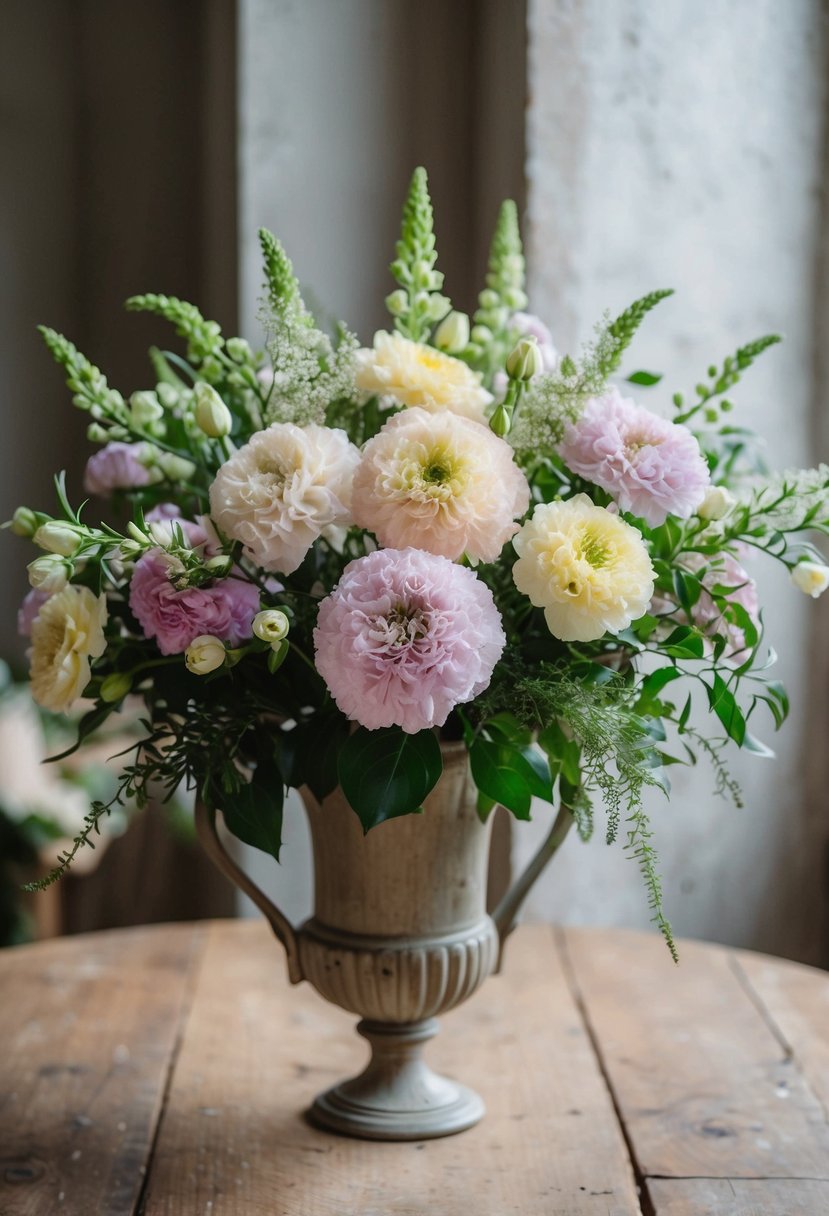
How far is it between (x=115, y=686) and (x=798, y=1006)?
0.80 meters

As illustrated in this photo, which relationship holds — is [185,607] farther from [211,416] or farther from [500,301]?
[500,301]

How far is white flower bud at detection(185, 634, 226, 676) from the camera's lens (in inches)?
32.2

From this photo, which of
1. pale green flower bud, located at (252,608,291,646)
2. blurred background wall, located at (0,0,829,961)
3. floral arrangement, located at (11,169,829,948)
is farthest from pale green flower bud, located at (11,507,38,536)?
blurred background wall, located at (0,0,829,961)

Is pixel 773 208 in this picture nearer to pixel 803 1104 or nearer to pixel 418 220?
pixel 418 220

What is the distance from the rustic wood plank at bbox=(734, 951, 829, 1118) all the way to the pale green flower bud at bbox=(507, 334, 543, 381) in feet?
2.19

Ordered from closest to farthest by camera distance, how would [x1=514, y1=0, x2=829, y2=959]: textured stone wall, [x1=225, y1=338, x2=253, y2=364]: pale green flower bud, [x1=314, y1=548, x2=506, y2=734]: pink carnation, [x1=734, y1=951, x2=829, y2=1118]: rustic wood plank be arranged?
[x1=314, y1=548, x2=506, y2=734]: pink carnation < [x1=225, y1=338, x2=253, y2=364]: pale green flower bud < [x1=734, y1=951, x2=829, y2=1118]: rustic wood plank < [x1=514, y1=0, x2=829, y2=959]: textured stone wall

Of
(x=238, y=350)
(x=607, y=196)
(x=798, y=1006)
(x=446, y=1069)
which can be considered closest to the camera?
(x=238, y=350)

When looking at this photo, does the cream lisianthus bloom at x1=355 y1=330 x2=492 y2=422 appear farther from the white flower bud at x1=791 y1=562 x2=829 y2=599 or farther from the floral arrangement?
the white flower bud at x1=791 y1=562 x2=829 y2=599

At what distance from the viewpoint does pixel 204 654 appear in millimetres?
818

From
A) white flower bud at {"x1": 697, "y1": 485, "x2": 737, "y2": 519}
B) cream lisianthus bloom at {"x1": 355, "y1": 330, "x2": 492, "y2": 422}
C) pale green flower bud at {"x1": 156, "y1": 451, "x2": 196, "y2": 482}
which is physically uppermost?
cream lisianthus bloom at {"x1": 355, "y1": 330, "x2": 492, "y2": 422}

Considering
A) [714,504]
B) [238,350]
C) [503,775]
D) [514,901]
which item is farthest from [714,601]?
[238,350]

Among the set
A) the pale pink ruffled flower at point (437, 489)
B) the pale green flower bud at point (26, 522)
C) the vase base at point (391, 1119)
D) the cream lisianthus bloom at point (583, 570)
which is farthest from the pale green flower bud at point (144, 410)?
the vase base at point (391, 1119)

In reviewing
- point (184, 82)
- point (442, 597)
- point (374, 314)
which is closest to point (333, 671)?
point (442, 597)

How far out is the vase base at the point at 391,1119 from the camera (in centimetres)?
99
